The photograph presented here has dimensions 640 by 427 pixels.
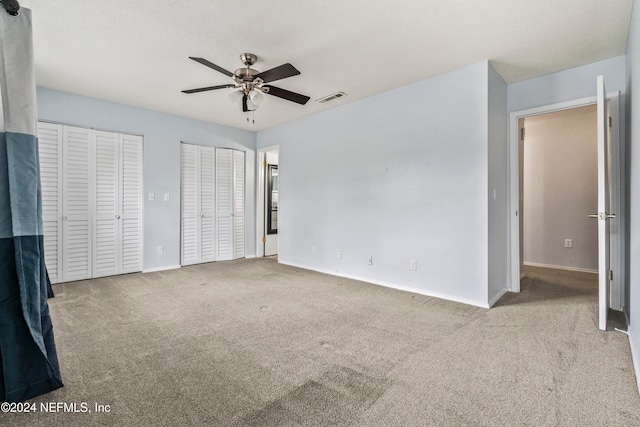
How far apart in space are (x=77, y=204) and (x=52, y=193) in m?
0.29

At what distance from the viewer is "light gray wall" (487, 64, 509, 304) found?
3.12m

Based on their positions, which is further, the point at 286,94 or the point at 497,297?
the point at 497,297

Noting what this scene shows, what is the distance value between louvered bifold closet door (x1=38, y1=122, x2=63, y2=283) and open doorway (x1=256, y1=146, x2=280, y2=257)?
9.94 ft

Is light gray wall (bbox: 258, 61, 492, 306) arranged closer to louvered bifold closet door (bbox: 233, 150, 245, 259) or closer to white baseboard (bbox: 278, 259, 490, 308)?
white baseboard (bbox: 278, 259, 490, 308)

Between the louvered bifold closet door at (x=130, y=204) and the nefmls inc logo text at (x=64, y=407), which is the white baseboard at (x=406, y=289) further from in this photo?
the nefmls inc logo text at (x=64, y=407)

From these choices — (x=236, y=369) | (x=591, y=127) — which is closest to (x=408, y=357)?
(x=236, y=369)

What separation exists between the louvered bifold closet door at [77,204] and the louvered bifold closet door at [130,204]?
1.22 ft

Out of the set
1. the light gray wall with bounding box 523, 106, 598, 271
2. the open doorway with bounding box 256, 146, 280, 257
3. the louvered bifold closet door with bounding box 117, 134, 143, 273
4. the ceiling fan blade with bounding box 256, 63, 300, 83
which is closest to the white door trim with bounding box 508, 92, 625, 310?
the light gray wall with bounding box 523, 106, 598, 271

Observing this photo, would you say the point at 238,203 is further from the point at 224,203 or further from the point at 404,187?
the point at 404,187

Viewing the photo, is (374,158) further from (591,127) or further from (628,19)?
(591,127)

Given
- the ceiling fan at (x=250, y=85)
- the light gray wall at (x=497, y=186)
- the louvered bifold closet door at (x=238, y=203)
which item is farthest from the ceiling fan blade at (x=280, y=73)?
the louvered bifold closet door at (x=238, y=203)

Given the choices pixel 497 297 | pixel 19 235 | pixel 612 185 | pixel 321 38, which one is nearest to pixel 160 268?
pixel 19 235

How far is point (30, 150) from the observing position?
1677 millimetres

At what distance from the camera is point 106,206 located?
427 cm
